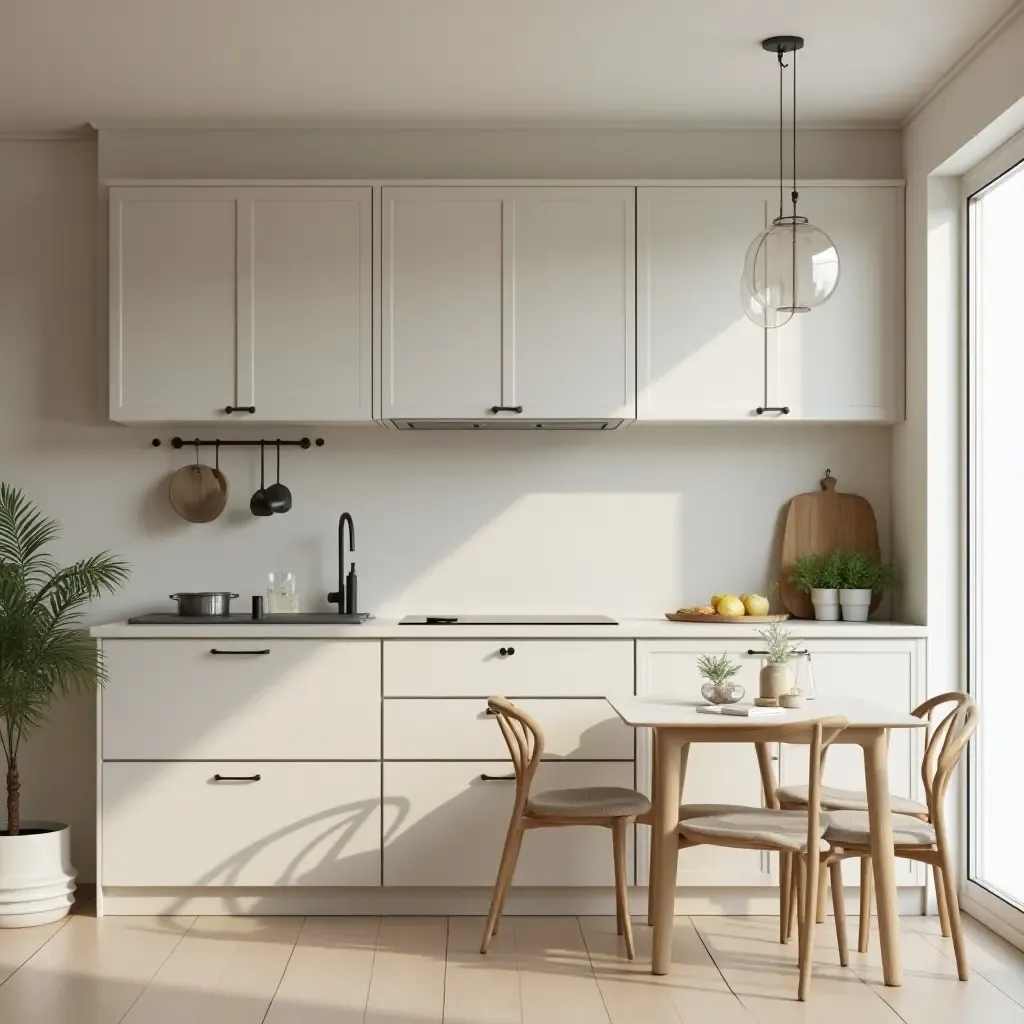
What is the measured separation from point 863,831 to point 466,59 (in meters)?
2.60

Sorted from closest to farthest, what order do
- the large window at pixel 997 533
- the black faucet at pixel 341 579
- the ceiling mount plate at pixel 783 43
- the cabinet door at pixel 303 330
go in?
1. the ceiling mount plate at pixel 783 43
2. the large window at pixel 997 533
3. the cabinet door at pixel 303 330
4. the black faucet at pixel 341 579

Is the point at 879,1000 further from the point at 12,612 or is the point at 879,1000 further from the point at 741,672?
the point at 12,612

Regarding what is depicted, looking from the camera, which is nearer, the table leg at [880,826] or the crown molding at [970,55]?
the table leg at [880,826]

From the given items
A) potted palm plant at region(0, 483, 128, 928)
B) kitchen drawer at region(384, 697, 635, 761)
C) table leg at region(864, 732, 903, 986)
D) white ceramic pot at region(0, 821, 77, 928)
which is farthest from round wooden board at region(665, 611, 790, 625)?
white ceramic pot at region(0, 821, 77, 928)

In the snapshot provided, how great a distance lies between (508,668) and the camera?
433 cm

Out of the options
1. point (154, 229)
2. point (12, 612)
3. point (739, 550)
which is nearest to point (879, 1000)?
point (739, 550)

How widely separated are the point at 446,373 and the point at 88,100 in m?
1.52

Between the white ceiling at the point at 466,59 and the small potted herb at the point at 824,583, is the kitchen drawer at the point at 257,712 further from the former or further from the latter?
the white ceiling at the point at 466,59

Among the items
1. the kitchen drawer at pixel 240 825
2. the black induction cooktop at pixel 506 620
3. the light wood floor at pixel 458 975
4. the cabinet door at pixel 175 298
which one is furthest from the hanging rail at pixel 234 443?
the light wood floor at pixel 458 975

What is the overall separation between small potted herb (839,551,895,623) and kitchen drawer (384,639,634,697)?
0.85 metres

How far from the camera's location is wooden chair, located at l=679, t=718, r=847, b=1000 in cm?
337

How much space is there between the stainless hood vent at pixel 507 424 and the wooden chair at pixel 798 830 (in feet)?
5.06

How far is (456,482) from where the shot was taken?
487 cm

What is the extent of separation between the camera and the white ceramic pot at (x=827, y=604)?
4.66 m
